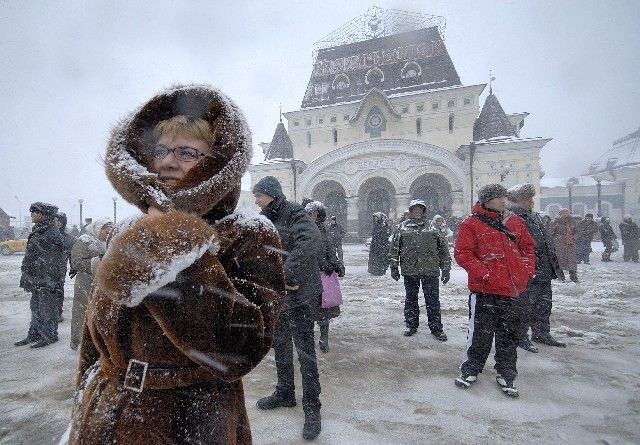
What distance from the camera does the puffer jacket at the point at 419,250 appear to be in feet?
16.7

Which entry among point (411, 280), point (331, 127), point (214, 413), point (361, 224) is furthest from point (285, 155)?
point (214, 413)

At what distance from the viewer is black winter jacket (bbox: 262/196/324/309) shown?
290 centimetres

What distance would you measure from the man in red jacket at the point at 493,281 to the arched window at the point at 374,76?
26.6 meters

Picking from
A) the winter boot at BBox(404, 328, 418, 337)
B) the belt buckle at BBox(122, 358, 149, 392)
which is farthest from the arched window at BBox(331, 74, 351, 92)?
the belt buckle at BBox(122, 358, 149, 392)

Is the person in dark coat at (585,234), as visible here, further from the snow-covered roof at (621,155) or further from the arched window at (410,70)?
the snow-covered roof at (621,155)

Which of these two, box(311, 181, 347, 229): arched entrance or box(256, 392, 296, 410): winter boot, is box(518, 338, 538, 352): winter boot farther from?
box(311, 181, 347, 229): arched entrance

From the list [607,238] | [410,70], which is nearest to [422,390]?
[607,238]

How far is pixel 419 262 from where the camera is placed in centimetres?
509

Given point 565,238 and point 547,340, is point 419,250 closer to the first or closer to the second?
point 547,340

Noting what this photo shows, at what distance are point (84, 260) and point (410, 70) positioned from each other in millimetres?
27574

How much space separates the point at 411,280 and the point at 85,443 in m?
4.61

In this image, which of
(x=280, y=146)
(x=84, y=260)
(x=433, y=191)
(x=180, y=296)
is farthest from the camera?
(x=280, y=146)

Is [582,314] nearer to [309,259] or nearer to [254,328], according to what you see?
[309,259]

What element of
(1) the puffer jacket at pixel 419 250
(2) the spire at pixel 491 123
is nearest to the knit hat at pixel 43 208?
(1) the puffer jacket at pixel 419 250
